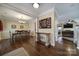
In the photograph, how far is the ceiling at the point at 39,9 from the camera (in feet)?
5.77

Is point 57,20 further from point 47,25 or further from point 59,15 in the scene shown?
point 47,25

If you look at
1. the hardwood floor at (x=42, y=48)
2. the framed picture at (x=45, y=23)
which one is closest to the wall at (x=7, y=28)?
the hardwood floor at (x=42, y=48)

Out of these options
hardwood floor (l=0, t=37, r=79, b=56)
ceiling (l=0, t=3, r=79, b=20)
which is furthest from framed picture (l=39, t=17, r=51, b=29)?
hardwood floor (l=0, t=37, r=79, b=56)

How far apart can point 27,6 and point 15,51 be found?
97cm

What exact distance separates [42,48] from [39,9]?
0.83 meters

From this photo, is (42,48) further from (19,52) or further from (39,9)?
(39,9)

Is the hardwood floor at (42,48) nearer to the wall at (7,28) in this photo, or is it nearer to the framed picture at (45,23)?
the wall at (7,28)

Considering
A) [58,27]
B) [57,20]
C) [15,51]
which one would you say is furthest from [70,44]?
[15,51]

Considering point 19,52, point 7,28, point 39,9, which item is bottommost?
point 19,52

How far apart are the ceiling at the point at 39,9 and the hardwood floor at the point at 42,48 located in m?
0.54

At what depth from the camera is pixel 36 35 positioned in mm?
1953

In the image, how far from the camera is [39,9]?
1.82 meters


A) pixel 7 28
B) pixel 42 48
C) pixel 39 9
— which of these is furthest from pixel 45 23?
pixel 7 28

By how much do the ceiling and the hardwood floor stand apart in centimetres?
54
